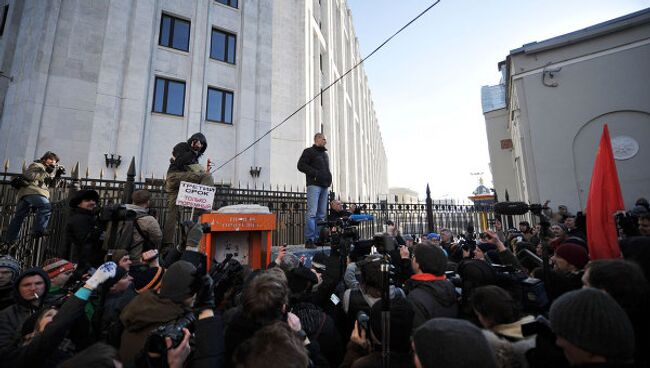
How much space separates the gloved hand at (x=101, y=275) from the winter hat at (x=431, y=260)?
2543 millimetres

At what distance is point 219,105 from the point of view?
45.6 ft

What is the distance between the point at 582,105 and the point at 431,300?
14589 millimetres

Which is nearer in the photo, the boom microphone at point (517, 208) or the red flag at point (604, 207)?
the boom microphone at point (517, 208)

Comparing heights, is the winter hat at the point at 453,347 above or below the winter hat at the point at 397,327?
above

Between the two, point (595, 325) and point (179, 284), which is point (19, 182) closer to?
point (179, 284)

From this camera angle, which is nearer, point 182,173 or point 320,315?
point 320,315

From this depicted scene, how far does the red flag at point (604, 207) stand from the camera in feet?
11.9

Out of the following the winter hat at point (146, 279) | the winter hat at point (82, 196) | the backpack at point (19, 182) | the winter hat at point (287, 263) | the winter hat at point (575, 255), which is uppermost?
the backpack at point (19, 182)

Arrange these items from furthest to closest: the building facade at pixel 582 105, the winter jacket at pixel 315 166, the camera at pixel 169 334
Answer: the building facade at pixel 582 105, the winter jacket at pixel 315 166, the camera at pixel 169 334

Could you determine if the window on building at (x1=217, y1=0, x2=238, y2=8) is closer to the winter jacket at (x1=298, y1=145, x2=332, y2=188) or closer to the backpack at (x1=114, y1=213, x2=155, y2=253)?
the winter jacket at (x1=298, y1=145, x2=332, y2=188)

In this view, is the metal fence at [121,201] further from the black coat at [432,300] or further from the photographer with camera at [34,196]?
the black coat at [432,300]

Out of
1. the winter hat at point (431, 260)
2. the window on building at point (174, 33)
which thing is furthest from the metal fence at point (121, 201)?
the window on building at point (174, 33)

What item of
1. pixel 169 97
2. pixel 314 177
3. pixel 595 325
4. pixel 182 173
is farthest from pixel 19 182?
pixel 595 325

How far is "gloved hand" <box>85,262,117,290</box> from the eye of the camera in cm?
190
